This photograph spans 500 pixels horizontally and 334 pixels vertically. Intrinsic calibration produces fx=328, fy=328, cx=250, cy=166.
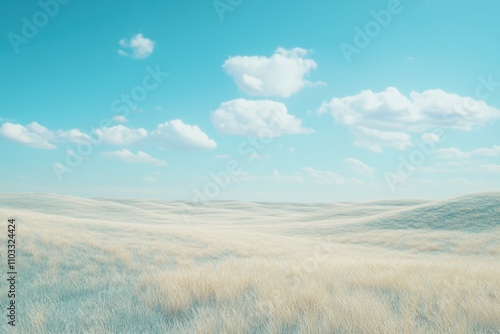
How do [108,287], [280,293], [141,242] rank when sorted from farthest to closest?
[141,242] → [108,287] → [280,293]

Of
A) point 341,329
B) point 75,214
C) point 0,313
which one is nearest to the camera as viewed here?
point 341,329

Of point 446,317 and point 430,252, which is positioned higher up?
point 446,317

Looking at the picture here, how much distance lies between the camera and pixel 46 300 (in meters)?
6.71

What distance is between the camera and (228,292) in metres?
5.70

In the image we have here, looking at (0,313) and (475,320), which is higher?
(475,320)

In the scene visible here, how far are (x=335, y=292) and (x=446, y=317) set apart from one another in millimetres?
1835

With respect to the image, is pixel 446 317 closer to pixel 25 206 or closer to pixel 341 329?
pixel 341 329

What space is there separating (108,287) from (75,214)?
50.0 metres

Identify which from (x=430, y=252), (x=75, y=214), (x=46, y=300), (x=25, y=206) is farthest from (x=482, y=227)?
(x=25, y=206)

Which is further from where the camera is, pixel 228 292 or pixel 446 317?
pixel 228 292

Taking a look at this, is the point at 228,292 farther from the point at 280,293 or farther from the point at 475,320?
the point at 475,320

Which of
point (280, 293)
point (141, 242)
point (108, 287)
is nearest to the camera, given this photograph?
point (280, 293)

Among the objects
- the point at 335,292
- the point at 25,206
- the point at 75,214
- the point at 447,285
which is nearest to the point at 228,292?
the point at 335,292

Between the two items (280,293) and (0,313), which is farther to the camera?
(0,313)
